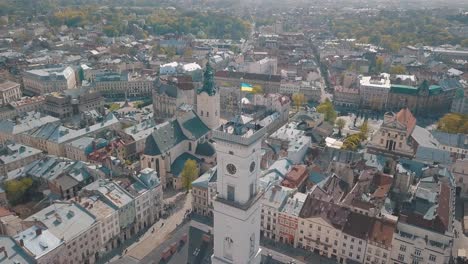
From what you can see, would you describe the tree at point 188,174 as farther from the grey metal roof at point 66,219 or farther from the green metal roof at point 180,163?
the grey metal roof at point 66,219

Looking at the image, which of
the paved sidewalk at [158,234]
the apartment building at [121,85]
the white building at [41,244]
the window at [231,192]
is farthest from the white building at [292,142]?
the apartment building at [121,85]

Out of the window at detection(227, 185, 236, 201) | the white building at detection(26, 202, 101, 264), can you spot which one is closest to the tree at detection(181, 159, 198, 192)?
the white building at detection(26, 202, 101, 264)

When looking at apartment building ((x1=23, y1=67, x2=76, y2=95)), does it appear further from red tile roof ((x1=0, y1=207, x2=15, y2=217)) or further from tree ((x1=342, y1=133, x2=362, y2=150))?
tree ((x1=342, y1=133, x2=362, y2=150))

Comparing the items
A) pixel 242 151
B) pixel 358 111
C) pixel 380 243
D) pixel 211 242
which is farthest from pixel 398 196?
pixel 358 111

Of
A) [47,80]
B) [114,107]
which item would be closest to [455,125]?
[114,107]

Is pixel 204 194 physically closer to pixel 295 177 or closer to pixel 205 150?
pixel 295 177

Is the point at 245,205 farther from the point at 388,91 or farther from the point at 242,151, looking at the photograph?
the point at 388,91
